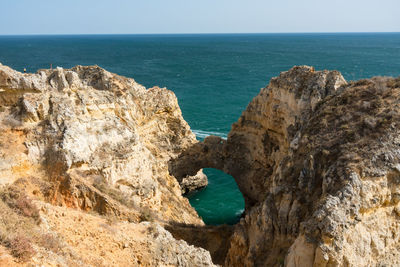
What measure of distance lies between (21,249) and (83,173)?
9.50 meters

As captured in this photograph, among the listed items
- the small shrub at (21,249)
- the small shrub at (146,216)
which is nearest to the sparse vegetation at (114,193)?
the small shrub at (146,216)

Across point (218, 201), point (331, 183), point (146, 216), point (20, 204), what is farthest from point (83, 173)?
point (218, 201)

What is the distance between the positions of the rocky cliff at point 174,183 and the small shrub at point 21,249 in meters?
0.03

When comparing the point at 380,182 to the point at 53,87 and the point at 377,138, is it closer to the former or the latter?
the point at 377,138

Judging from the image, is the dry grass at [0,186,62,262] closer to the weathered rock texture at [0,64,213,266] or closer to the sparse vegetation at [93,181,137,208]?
the weathered rock texture at [0,64,213,266]

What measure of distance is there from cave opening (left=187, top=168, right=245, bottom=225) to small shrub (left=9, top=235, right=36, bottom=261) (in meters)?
25.1

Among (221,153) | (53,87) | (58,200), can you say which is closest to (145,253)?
(58,200)

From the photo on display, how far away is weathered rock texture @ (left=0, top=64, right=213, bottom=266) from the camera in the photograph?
40.4ft

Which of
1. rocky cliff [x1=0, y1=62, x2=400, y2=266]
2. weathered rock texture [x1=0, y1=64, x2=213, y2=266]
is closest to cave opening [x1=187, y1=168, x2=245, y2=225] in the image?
rocky cliff [x1=0, y1=62, x2=400, y2=266]

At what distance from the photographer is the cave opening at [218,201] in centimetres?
3356

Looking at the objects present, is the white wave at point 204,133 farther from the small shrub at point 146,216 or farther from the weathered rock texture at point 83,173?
the small shrub at point 146,216

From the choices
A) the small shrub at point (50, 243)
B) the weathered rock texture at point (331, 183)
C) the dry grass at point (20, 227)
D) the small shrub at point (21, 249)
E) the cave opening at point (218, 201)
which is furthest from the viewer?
the cave opening at point (218, 201)

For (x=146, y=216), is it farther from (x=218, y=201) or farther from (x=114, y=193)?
(x=218, y=201)

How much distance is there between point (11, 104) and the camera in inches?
773
